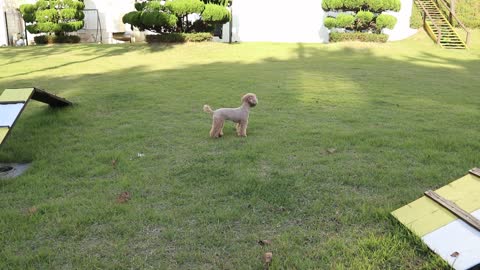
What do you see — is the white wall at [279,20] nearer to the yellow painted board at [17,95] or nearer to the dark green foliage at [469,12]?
the dark green foliage at [469,12]

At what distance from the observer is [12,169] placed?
14.2 ft

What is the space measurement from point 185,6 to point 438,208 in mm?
15360

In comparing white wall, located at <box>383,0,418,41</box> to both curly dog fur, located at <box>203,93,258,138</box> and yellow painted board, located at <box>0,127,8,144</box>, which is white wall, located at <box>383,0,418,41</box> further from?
yellow painted board, located at <box>0,127,8,144</box>

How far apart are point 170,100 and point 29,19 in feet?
50.8

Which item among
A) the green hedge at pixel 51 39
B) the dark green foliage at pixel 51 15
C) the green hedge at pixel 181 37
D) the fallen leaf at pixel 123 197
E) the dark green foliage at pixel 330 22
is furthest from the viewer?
the green hedge at pixel 51 39

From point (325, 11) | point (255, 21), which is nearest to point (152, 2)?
point (255, 21)

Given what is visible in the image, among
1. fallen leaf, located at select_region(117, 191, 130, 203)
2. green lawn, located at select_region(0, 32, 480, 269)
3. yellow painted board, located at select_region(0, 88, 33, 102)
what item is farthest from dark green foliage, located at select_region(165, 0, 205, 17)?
fallen leaf, located at select_region(117, 191, 130, 203)

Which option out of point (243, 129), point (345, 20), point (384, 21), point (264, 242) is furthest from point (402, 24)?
point (264, 242)

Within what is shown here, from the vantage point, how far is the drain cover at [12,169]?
416cm

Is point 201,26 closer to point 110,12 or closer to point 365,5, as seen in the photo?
point 110,12

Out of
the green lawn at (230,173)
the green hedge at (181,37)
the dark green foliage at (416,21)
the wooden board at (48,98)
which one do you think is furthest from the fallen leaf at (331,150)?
the dark green foliage at (416,21)

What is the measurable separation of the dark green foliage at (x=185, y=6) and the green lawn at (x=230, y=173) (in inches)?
334

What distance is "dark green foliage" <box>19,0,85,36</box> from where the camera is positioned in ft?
62.6

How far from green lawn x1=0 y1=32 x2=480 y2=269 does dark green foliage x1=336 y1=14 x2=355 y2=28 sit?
9.83 metres
